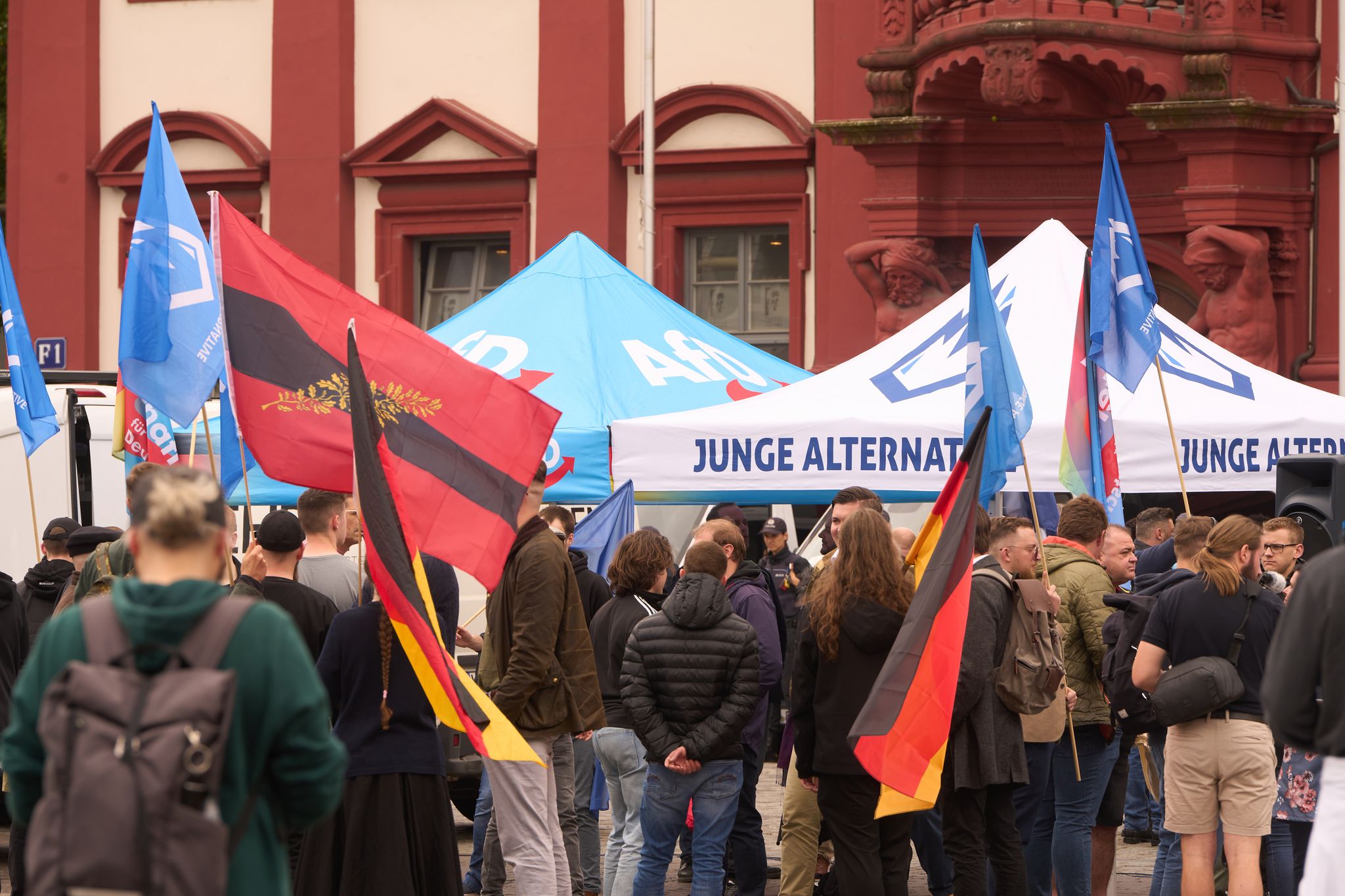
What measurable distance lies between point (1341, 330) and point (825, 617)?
945 centimetres

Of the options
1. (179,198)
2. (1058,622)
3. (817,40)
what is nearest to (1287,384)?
(1058,622)

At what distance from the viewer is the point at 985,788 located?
8.11 metres

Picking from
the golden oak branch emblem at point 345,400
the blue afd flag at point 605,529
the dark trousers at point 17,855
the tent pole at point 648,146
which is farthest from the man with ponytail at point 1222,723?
the tent pole at point 648,146

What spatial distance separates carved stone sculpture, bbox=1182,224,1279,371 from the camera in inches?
679

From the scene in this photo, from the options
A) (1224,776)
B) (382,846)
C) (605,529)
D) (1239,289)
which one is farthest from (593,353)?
(1239,289)

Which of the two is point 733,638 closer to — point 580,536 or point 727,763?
point 727,763

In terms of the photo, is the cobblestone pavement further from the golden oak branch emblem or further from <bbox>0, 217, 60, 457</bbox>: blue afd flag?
<bbox>0, 217, 60, 457</bbox>: blue afd flag

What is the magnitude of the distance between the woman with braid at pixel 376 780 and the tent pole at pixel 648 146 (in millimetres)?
11968

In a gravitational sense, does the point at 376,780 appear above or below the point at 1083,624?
below

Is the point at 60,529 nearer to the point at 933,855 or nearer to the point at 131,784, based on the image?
the point at 933,855

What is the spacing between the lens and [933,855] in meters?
8.89

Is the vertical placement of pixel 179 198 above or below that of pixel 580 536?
above

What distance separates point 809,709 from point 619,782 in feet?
4.99

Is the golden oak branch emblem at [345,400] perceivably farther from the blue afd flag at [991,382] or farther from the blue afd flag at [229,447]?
the blue afd flag at [991,382]
